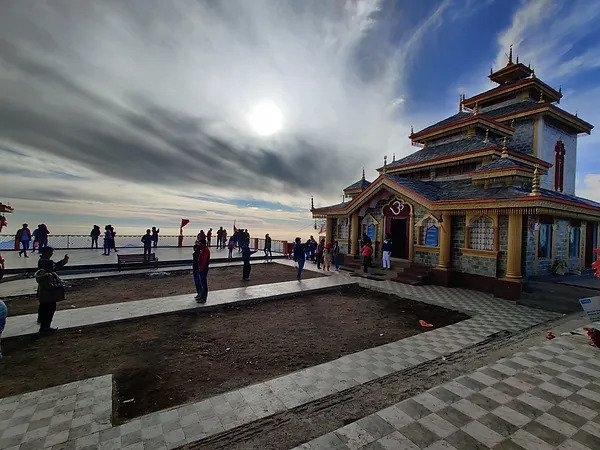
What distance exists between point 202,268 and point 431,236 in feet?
34.7

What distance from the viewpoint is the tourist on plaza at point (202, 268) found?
29.9 ft

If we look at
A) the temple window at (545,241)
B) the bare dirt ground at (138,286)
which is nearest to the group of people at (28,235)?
the bare dirt ground at (138,286)

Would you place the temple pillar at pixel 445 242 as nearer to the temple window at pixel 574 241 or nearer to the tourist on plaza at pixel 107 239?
the temple window at pixel 574 241

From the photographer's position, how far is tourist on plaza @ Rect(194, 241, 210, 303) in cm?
911

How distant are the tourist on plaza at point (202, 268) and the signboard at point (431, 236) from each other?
10.3m

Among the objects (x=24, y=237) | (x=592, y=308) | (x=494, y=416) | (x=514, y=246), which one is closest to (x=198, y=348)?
(x=494, y=416)

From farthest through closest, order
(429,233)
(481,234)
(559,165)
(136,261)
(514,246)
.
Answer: (559,165) → (136,261) → (429,233) → (481,234) → (514,246)

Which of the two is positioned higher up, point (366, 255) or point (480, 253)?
point (480, 253)

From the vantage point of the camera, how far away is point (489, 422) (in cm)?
362

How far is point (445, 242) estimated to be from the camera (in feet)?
42.6

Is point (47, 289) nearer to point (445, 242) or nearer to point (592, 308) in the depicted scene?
point (592, 308)

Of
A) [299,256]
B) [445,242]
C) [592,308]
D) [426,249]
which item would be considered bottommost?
[592,308]

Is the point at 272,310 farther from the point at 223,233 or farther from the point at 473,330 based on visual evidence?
the point at 223,233

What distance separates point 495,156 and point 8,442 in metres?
18.0
